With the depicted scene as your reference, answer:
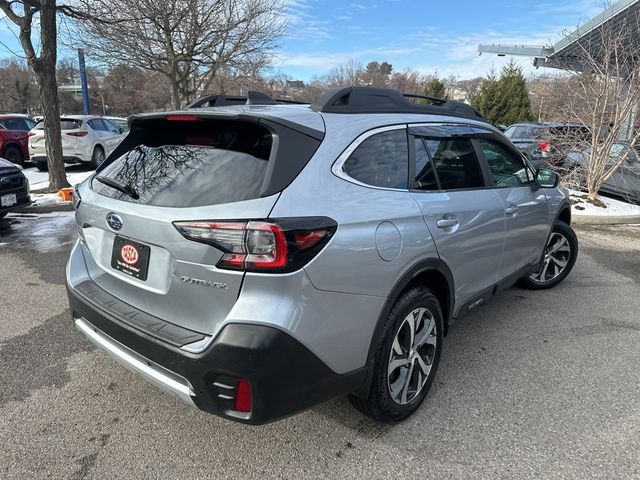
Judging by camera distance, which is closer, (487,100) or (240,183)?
(240,183)

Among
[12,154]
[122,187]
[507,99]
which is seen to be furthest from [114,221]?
[507,99]

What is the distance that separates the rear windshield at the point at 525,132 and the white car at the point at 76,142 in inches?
439

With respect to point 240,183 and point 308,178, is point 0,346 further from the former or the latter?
point 308,178

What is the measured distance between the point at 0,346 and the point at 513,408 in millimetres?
3577

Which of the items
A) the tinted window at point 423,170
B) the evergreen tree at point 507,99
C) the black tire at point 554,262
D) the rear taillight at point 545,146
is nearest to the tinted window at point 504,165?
the tinted window at point 423,170

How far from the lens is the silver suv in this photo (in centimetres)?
194

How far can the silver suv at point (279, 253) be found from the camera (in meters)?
1.94

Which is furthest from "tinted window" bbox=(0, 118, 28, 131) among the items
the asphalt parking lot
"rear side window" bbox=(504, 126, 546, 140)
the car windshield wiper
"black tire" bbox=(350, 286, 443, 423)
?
"black tire" bbox=(350, 286, 443, 423)

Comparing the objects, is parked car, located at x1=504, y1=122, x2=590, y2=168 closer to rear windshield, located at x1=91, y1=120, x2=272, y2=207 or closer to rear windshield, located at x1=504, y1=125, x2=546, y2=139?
rear windshield, located at x1=504, y1=125, x2=546, y2=139

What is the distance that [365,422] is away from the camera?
268 cm

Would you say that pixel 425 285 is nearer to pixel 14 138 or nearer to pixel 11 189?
pixel 11 189

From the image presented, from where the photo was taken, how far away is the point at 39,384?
2.98 m

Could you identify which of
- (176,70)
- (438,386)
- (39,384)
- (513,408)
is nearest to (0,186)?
(39,384)

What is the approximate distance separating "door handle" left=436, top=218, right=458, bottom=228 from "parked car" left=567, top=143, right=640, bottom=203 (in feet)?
26.0
